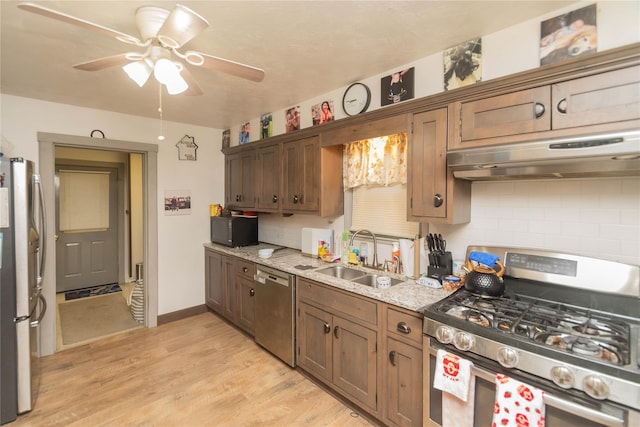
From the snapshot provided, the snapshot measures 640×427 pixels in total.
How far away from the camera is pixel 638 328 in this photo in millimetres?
1377

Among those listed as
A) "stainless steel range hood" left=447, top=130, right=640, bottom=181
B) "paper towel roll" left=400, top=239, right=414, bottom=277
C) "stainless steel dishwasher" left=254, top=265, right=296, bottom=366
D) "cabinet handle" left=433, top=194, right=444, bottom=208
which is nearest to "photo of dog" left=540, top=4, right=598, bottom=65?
"stainless steel range hood" left=447, top=130, right=640, bottom=181

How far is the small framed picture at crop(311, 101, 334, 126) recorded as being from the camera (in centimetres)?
284

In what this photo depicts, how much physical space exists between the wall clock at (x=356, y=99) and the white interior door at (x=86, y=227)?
15.3 ft

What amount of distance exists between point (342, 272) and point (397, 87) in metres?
1.63

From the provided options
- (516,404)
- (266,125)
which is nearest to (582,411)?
(516,404)

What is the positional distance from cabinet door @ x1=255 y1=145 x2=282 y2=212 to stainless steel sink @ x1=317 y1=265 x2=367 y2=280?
0.97 metres

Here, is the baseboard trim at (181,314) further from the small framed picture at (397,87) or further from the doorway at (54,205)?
the small framed picture at (397,87)

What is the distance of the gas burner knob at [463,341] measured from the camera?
1.44m

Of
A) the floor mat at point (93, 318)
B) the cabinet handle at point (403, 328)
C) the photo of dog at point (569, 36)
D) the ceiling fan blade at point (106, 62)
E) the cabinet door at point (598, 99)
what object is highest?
the photo of dog at point (569, 36)

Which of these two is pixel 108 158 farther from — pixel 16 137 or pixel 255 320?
pixel 255 320

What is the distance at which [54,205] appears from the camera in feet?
10.0

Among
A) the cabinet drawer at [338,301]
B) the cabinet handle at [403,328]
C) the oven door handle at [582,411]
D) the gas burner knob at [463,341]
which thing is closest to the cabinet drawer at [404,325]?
the cabinet handle at [403,328]

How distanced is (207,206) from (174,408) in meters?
2.51

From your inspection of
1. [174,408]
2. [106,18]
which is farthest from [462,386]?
[106,18]
